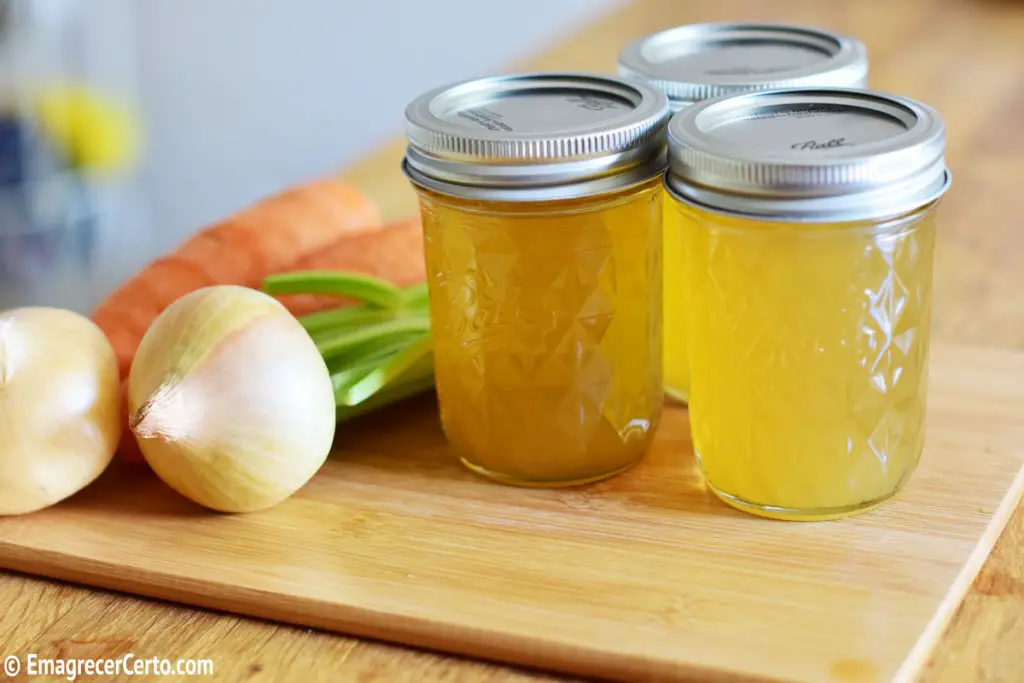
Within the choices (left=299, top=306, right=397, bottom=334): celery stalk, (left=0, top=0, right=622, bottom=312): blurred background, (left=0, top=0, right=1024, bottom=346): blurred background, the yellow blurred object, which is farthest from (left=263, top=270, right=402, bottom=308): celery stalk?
(left=0, top=0, right=622, bottom=312): blurred background

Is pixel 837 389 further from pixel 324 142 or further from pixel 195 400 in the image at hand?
pixel 324 142

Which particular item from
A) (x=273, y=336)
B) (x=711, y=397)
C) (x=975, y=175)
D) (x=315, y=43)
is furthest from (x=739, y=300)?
(x=315, y=43)

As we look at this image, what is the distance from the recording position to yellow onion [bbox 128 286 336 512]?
0.83m

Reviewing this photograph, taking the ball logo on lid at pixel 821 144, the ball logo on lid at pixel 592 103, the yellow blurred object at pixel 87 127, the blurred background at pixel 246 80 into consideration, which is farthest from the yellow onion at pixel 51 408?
the blurred background at pixel 246 80

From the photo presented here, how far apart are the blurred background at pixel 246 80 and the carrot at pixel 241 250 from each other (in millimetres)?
1259

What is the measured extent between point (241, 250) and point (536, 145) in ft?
1.58

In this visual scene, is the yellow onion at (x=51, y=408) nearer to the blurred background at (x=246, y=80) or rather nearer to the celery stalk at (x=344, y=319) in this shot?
the celery stalk at (x=344, y=319)

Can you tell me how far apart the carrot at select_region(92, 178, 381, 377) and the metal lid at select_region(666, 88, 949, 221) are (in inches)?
19.5

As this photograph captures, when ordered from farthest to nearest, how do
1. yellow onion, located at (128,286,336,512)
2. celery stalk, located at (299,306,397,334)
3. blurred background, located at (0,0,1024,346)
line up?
blurred background, located at (0,0,1024,346) → celery stalk, located at (299,306,397,334) → yellow onion, located at (128,286,336,512)

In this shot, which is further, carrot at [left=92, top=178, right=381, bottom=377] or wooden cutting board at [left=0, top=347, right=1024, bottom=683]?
carrot at [left=92, top=178, right=381, bottom=377]

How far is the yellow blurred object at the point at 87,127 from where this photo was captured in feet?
7.44

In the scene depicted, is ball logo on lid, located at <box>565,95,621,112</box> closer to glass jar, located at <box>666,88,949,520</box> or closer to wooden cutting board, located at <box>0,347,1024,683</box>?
glass jar, located at <box>666,88,949,520</box>

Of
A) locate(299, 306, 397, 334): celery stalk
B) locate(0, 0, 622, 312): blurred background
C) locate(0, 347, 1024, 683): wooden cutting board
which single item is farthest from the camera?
locate(0, 0, 622, 312): blurred background

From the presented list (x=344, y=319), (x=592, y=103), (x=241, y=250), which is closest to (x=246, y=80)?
(x=241, y=250)
